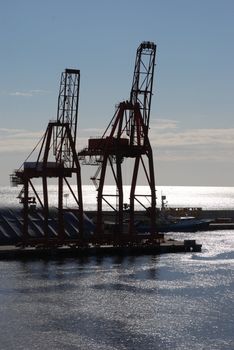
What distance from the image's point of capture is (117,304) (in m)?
54.6

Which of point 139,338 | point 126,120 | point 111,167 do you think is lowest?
point 139,338

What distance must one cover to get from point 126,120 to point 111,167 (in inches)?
258

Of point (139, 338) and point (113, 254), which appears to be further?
point (113, 254)

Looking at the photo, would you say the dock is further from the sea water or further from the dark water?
the dark water

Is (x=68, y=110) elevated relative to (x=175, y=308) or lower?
elevated

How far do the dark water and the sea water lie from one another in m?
0.06

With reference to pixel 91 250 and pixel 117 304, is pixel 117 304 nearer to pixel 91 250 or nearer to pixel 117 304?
pixel 117 304

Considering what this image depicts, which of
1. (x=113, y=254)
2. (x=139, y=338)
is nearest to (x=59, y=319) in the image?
(x=139, y=338)

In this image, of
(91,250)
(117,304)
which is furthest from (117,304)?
(91,250)

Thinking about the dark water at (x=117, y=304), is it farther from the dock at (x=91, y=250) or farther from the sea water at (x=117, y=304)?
the dock at (x=91, y=250)

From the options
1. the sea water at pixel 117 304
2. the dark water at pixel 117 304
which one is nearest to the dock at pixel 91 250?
the sea water at pixel 117 304

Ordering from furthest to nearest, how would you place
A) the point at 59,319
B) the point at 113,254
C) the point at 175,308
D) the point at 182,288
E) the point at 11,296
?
the point at 113,254 < the point at 182,288 < the point at 11,296 < the point at 175,308 < the point at 59,319

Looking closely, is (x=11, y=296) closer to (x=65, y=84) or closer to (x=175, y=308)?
(x=175, y=308)

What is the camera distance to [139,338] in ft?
145
